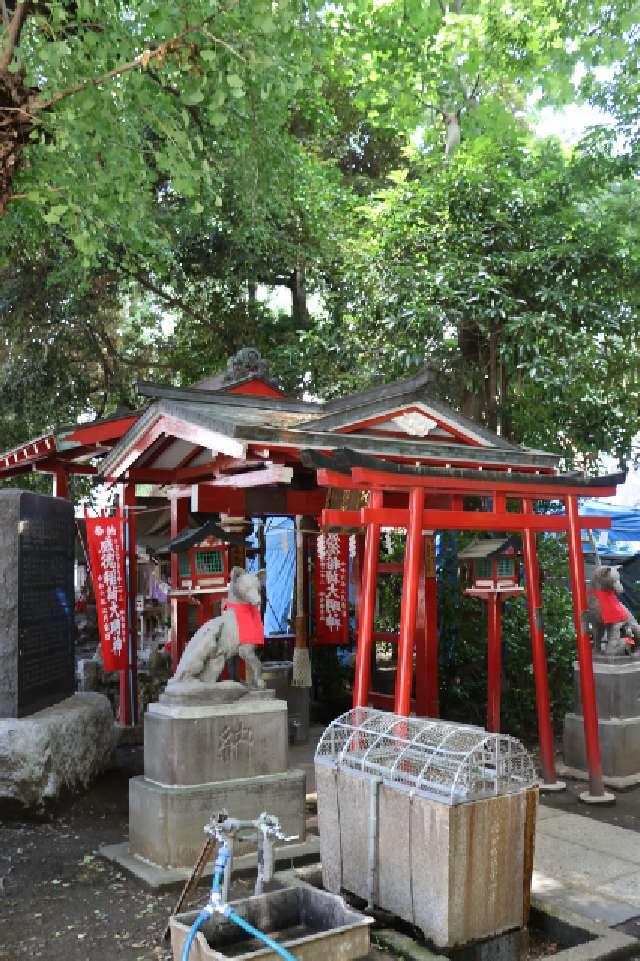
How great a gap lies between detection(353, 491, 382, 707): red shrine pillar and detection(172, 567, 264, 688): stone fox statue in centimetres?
82

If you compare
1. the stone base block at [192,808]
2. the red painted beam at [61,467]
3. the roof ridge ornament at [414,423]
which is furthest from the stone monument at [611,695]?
the red painted beam at [61,467]

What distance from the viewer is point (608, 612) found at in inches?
378

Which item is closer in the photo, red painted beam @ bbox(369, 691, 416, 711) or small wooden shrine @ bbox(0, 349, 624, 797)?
small wooden shrine @ bbox(0, 349, 624, 797)

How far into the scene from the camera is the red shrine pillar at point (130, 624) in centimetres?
1080

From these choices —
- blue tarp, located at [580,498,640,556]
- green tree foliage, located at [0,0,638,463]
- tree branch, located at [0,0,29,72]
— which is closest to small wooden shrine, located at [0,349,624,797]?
green tree foliage, located at [0,0,638,463]

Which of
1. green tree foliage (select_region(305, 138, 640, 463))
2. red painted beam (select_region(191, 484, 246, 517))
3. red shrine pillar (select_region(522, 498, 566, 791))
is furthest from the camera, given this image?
green tree foliage (select_region(305, 138, 640, 463))

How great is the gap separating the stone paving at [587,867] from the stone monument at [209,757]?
1.97 m

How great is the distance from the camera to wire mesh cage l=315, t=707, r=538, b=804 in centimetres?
474

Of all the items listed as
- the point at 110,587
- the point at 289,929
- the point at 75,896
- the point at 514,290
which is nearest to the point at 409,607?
the point at 289,929

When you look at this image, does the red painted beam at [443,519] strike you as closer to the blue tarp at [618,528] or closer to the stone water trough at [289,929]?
the stone water trough at [289,929]

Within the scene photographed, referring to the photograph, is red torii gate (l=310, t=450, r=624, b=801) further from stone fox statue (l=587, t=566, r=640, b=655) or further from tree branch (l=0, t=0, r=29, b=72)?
tree branch (l=0, t=0, r=29, b=72)

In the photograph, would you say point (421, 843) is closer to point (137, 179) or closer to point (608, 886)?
point (608, 886)

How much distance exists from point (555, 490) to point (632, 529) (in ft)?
37.4

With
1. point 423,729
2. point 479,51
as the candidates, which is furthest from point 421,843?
point 479,51
